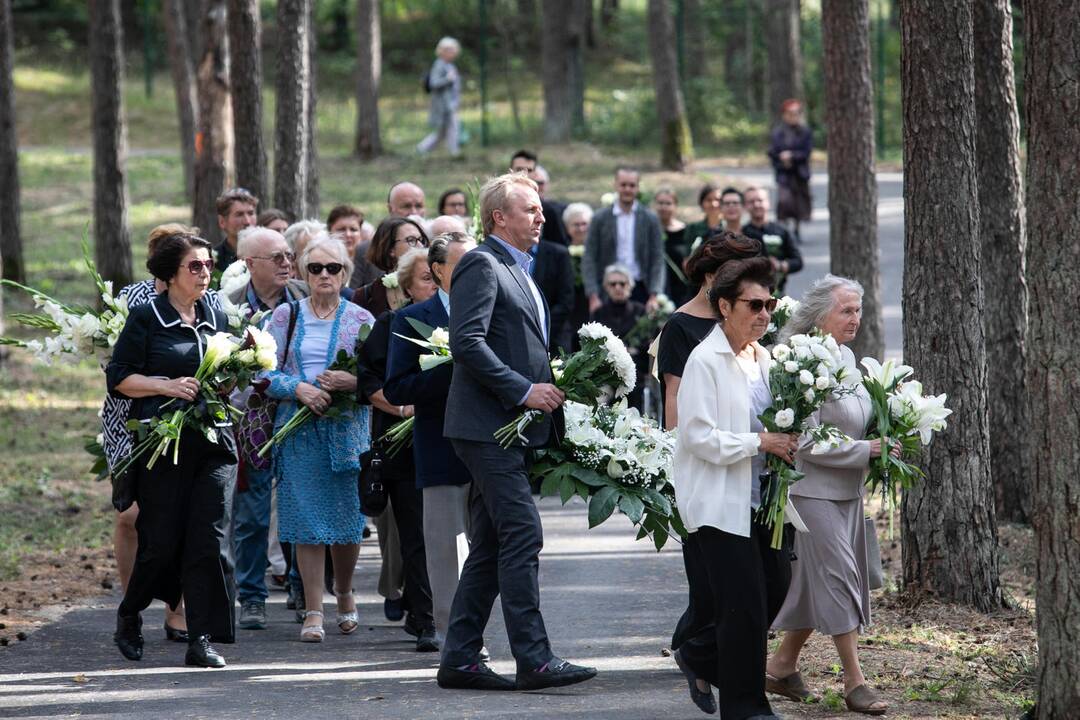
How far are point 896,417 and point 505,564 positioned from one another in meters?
1.89

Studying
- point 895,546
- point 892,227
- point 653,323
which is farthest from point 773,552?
point 892,227

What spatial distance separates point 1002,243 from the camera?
1111 cm

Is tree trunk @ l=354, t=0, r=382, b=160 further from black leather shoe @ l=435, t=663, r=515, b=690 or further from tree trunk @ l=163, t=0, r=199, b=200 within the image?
black leather shoe @ l=435, t=663, r=515, b=690

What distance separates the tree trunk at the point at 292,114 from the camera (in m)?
15.5

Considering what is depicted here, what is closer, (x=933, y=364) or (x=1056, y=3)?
(x=1056, y=3)

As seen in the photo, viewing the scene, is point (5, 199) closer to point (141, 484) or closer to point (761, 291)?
point (141, 484)

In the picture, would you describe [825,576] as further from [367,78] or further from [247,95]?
[367,78]

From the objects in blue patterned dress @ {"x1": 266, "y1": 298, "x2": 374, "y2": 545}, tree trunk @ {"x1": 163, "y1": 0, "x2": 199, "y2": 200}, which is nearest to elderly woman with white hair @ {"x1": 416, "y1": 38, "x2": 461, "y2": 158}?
tree trunk @ {"x1": 163, "y1": 0, "x2": 199, "y2": 200}

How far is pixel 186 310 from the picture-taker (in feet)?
26.8

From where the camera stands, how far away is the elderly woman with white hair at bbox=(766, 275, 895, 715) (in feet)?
22.6

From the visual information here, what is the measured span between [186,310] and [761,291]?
3298mm

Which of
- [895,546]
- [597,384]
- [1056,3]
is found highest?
[1056,3]

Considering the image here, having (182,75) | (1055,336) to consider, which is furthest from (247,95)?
(182,75)

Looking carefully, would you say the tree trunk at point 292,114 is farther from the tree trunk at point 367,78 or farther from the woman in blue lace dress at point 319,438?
the tree trunk at point 367,78
